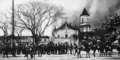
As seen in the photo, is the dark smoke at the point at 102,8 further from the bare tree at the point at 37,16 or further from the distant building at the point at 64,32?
the distant building at the point at 64,32

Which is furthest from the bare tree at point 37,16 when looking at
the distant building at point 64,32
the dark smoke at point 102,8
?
the distant building at point 64,32

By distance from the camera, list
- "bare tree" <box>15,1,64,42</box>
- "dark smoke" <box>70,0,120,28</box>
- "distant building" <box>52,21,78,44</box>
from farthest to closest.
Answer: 1. "distant building" <box>52,21,78,44</box>
2. "bare tree" <box>15,1,64,42</box>
3. "dark smoke" <box>70,0,120,28</box>

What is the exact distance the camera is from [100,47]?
68.6ft

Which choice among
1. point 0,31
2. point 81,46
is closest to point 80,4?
point 81,46

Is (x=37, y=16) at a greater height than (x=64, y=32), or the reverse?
(x=64, y=32)

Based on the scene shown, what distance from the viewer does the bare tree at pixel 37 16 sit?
2598 centimetres

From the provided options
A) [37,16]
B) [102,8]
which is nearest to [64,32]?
[37,16]

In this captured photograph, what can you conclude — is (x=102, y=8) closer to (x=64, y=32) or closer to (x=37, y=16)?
(x=37, y=16)

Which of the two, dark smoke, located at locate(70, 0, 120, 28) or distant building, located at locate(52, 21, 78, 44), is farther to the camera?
distant building, located at locate(52, 21, 78, 44)

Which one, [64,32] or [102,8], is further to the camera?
[64,32]

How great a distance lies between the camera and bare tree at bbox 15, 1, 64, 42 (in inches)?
1023

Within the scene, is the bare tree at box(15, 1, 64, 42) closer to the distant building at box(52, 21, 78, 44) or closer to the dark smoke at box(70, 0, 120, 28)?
the dark smoke at box(70, 0, 120, 28)

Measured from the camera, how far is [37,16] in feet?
89.9

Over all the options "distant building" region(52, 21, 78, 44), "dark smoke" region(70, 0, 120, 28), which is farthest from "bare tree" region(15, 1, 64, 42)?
"distant building" region(52, 21, 78, 44)
